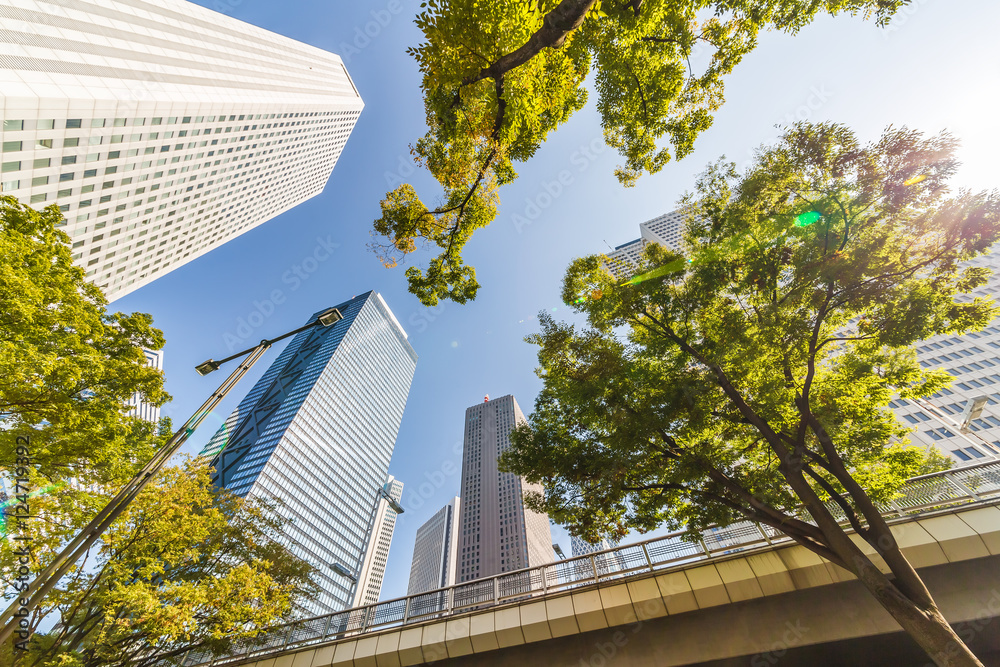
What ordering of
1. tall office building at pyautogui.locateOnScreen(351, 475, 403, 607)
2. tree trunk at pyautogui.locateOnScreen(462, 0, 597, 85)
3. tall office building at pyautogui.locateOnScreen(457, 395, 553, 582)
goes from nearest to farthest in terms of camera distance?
1. tree trunk at pyautogui.locateOnScreen(462, 0, 597, 85)
2. tall office building at pyautogui.locateOnScreen(351, 475, 403, 607)
3. tall office building at pyautogui.locateOnScreen(457, 395, 553, 582)

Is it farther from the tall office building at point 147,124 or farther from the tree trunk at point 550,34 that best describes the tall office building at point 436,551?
the tree trunk at point 550,34

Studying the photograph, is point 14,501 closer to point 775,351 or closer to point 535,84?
point 535,84

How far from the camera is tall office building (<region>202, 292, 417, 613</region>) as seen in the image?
3132 inches

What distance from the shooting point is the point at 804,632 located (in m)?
7.71

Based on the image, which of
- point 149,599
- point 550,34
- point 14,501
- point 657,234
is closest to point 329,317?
point 550,34

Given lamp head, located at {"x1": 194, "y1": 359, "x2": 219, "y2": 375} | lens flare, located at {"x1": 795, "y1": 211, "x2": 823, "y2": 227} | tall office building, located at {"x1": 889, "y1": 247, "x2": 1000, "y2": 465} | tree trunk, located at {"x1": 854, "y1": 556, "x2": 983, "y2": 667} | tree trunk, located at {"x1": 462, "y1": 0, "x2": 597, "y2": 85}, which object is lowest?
tree trunk, located at {"x1": 854, "y1": 556, "x2": 983, "y2": 667}

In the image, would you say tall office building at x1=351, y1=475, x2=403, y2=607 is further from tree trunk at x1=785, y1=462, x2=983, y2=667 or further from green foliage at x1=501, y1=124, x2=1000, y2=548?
tree trunk at x1=785, y1=462, x2=983, y2=667

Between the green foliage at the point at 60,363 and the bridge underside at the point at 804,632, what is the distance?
11.7 m

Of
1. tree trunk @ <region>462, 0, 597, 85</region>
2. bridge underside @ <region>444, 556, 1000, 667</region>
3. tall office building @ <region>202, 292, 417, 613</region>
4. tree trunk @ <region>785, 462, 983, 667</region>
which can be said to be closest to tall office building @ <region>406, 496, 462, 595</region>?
tall office building @ <region>202, 292, 417, 613</region>

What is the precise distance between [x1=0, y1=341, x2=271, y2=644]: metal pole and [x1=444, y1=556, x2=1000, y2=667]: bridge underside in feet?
29.3

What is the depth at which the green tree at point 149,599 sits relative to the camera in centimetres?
900

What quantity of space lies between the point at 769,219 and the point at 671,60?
4.25 m

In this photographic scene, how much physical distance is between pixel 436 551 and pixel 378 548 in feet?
108
